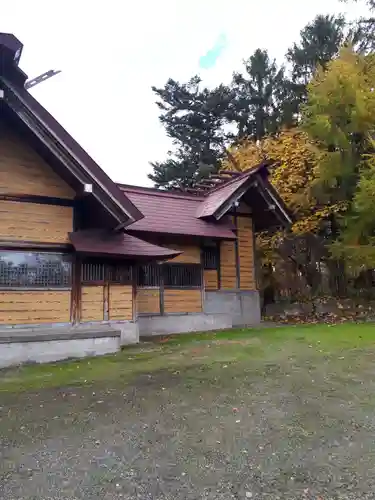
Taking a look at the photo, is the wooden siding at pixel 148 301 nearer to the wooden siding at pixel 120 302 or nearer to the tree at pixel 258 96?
the wooden siding at pixel 120 302

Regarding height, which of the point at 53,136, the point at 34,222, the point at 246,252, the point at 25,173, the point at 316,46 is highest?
the point at 316,46

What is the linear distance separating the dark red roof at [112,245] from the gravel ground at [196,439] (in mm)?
3500

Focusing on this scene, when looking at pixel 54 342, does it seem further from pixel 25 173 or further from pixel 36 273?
pixel 25 173

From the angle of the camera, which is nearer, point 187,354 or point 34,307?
point 187,354

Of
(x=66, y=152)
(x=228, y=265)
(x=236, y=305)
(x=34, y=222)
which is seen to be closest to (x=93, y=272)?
(x=34, y=222)

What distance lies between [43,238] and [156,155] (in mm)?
21015

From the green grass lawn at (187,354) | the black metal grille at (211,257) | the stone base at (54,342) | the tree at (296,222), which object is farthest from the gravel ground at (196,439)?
the tree at (296,222)

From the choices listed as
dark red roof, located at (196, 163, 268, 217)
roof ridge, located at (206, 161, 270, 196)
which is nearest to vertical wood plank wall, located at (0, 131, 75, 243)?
dark red roof, located at (196, 163, 268, 217)

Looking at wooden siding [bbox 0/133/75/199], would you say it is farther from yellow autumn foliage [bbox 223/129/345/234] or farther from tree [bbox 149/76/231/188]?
tree [bbox 149/76/231/188]

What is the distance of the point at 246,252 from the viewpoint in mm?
14820

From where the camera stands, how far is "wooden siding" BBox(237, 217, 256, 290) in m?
14.6

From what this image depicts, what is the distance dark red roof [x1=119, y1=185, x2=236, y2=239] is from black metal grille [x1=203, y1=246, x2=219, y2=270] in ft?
2.60

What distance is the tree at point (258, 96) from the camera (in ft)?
85.3

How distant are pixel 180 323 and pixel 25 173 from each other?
19.6ft
